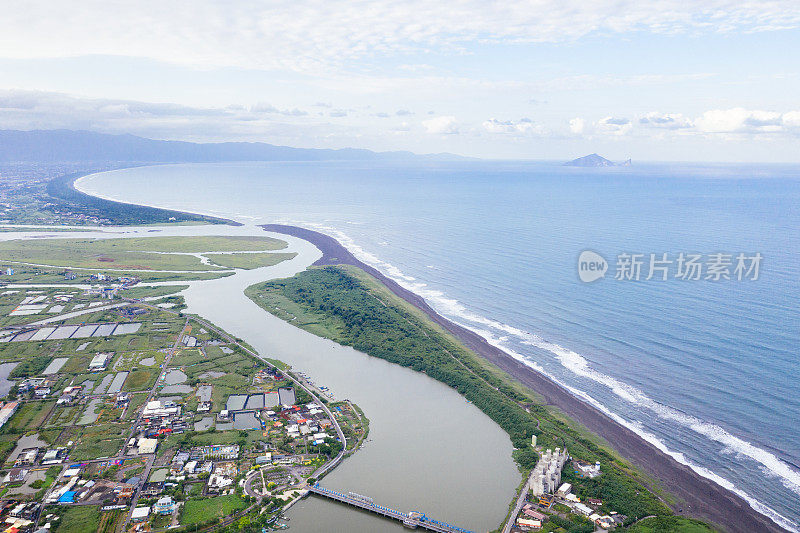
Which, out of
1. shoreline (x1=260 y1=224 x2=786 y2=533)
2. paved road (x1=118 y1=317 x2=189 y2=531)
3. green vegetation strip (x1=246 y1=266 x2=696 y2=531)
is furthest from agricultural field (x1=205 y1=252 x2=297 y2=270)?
shoreline (x1=260 y1=224 x2=786 y2=533)

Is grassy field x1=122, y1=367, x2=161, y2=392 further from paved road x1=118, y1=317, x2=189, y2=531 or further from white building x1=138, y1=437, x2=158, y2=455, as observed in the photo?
white building x1=138, y1=437, x2=158, y2=455

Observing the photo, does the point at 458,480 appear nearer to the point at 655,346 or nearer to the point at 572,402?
the point at 572,402

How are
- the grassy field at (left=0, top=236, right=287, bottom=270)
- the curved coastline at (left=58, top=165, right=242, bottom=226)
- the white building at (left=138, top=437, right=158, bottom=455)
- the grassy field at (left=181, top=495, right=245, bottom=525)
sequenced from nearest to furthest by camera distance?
the grassy field at (left=181, top=495, right=245, bottom=525) → the white building at (left=138, top=437, right=158, bottom=455) → the grassy field at (left=0, top=236, right=287, bottom=270) → the curved coastline at (left=58, top=165, right=242, bottom=226)

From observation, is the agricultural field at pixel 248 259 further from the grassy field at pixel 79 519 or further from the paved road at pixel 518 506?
the paved road at pixel 518 506

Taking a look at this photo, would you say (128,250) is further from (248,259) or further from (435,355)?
(435,355)

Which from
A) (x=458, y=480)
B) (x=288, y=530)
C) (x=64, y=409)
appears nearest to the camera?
(x=288, y=530)

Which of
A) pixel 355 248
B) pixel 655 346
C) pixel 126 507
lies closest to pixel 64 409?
pixel 126 507

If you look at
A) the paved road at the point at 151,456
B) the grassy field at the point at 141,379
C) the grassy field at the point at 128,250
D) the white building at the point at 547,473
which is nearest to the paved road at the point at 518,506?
the white building at the point at 547,473
